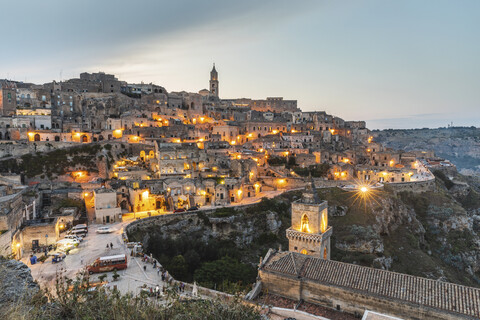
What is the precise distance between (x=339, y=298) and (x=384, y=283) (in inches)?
105

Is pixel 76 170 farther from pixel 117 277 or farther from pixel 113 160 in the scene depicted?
pixel 117 277

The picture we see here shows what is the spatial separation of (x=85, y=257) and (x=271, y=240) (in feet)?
80.6

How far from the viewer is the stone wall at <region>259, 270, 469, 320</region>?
15906 millimetres

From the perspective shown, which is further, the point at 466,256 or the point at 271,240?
the point at 466,256

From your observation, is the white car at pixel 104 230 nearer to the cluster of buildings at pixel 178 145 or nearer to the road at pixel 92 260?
the road at pixel 92 260

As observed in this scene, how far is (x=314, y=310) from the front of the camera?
1814cm

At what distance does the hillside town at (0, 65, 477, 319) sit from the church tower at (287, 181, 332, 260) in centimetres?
9

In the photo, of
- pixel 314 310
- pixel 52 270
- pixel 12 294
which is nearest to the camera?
pixel 12 294

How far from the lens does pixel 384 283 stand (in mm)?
17609

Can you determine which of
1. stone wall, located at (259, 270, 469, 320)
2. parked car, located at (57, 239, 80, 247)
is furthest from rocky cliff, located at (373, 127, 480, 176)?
parked car, located at (57, 239, 80, 247)

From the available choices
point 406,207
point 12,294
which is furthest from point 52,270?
point 406,207

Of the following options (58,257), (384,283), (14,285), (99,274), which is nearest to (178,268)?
(99,274)

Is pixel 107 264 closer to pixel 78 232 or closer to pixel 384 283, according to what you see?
pixel 78 232

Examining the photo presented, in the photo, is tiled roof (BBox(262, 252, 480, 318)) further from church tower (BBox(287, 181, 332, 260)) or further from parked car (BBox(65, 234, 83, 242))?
parked car (BBox(65, 234, 83, 242))
